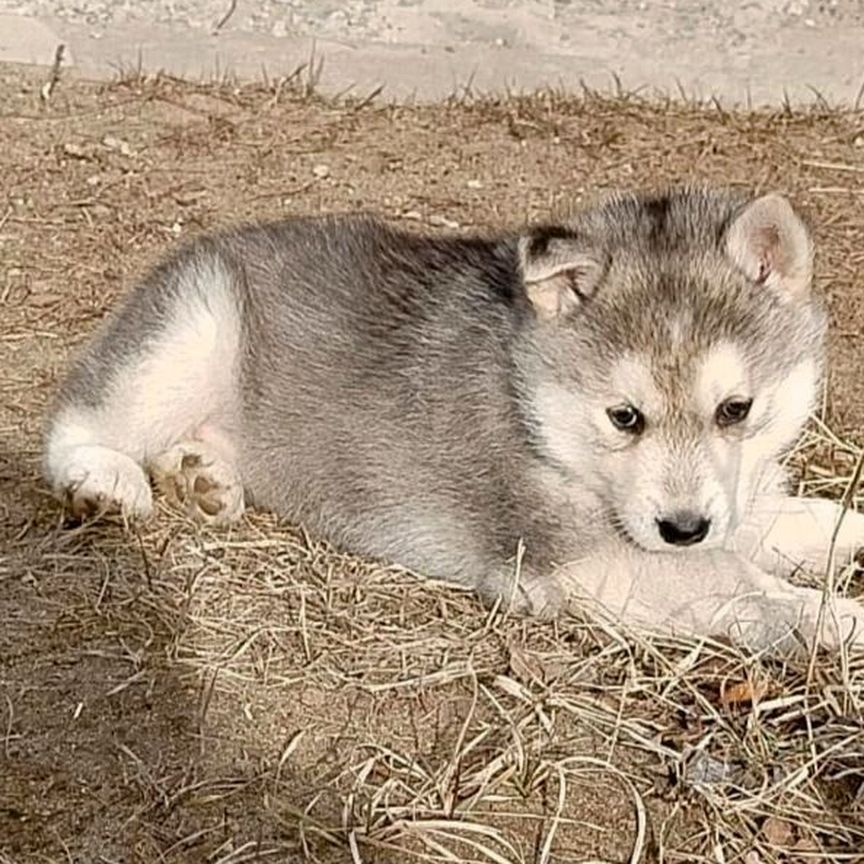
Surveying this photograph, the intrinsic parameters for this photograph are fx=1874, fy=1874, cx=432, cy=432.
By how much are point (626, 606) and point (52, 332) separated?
7.63 feet

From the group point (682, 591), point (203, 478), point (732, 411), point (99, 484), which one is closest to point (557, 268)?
point (732, 411)

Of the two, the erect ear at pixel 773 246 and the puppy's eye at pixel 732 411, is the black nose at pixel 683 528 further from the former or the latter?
the erect ear at pixel 773 246

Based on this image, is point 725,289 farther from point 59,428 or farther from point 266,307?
point 59,428

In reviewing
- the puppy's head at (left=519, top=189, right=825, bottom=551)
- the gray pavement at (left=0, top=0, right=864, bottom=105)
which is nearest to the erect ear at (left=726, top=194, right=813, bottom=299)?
the puppy's head at (left=519, top=189, right=825, bottom=551)

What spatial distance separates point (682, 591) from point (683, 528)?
31 cm

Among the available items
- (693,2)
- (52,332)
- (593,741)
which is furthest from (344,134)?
(593,741)

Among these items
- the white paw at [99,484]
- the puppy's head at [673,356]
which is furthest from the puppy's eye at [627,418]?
the white paw at [99,484]

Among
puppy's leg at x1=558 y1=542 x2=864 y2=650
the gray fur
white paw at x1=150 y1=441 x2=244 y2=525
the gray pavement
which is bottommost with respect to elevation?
the gray pavement

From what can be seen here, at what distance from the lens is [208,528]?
4.56m

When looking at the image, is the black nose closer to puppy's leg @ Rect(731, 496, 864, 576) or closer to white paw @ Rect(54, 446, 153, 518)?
puppy's leg @ Rect(731, 496, 864, 576)

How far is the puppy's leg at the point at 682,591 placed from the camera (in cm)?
405

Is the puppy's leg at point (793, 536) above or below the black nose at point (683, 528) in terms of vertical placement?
below

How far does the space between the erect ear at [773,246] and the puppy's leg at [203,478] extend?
1.39m

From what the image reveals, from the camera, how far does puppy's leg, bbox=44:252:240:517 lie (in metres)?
4.65
